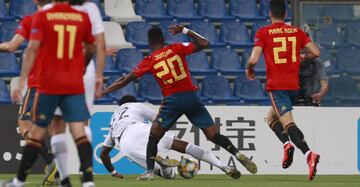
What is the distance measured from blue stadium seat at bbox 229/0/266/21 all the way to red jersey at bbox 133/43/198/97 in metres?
6.37

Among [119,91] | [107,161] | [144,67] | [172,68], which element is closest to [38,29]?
[144,67]

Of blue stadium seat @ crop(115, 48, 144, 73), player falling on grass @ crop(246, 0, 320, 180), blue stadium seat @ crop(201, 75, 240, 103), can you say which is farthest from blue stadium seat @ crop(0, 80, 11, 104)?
player falling on grass @ crop(246, 0, 320, 180)

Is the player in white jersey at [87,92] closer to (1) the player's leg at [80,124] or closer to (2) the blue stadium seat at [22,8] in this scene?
(1) the player's leg at [80,124]

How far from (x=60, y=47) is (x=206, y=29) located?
1089 centimetres

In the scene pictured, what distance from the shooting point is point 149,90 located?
19.0m

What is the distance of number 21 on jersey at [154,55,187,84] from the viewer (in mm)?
14266

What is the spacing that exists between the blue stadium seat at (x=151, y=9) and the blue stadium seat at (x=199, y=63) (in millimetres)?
1025

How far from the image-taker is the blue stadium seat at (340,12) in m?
19.2

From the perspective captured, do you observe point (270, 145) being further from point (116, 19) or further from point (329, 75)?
point (116, 19)

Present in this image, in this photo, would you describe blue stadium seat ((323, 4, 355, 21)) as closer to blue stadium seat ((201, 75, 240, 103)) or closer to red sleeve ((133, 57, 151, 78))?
blue stadium seat ((201, 75, 240, 103))

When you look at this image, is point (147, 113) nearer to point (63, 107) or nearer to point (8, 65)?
point (8, 65)

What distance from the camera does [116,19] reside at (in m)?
20.2

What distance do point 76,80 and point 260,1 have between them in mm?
11849

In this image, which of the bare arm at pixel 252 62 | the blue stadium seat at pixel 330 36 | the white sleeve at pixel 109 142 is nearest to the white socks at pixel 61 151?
the bare arm at pixel 252 62
